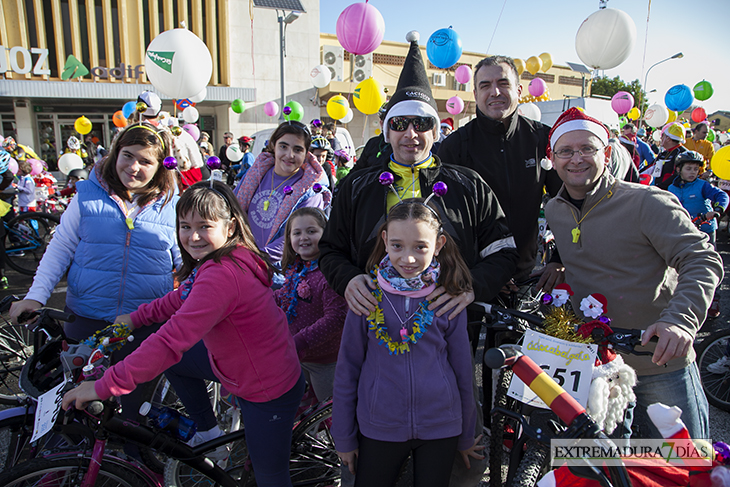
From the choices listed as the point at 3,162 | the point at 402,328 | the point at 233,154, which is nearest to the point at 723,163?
the point at 402,328

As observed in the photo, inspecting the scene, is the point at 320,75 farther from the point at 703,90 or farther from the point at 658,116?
the point at 703,90

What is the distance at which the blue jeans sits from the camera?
1763 millimetres

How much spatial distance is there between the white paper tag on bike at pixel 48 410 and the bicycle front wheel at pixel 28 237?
19.8 ft

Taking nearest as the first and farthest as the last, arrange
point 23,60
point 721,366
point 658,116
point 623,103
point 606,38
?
point 721,366 → point 606,38 → point 623,103 → point 658,116 → point 23,60

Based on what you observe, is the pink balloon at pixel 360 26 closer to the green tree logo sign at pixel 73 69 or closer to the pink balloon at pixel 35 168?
the pink balloon at pixel 35 168

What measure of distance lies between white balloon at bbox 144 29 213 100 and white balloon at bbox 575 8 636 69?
243 inches

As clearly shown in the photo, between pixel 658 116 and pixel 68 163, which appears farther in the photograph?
pixel 658 116

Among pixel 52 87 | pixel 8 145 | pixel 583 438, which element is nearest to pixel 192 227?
pixel 583 438

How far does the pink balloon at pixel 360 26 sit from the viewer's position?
316 inches

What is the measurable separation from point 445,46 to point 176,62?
622 cm

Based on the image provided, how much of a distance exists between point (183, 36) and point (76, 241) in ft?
16.3

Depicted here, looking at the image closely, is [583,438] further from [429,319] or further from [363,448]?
[363,448]

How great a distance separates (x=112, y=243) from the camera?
7.64 ft

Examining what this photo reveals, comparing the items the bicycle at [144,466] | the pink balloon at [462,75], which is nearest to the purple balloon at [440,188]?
the bicycle at [144,466]
